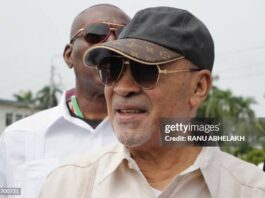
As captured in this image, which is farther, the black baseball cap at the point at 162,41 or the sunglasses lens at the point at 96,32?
the sunglasses lens at the point at 96,32

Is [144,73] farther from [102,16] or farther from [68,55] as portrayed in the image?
[68,55]

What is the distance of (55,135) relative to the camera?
2537mm

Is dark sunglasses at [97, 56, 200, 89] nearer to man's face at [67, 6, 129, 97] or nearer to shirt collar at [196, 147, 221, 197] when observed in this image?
shirt collar at [196, 147, 221, 197]

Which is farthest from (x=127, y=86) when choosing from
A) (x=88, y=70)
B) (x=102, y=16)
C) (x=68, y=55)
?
(x=68, y=55)

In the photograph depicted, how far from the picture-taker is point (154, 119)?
1833 millimetres

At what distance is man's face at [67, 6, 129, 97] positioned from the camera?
253 centimetres

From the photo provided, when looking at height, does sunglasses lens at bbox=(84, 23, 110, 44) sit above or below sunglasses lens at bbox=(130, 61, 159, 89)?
below

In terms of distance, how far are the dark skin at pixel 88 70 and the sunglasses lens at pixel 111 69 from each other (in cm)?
63

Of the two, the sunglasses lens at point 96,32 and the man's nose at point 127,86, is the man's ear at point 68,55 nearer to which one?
the sunglasses lens at point 96,32

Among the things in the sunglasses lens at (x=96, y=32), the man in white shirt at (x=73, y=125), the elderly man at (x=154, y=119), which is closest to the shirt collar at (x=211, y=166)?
the elderly man at (x=154, y=119)

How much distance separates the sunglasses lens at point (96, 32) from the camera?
2.51 m

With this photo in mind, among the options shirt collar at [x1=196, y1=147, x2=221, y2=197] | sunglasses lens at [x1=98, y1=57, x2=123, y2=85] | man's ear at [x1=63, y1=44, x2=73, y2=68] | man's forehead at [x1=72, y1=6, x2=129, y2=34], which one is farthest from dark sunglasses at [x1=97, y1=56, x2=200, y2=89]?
man's ear at [x1=63, y1=44, x2=73, y2=68]

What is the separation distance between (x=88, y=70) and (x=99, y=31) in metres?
0.18

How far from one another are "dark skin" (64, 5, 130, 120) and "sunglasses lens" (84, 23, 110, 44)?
28 mm
